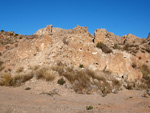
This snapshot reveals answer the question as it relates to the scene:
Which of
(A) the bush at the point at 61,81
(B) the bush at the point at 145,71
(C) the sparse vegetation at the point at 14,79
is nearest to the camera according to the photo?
(C) the sparse vegetation at the point at 14,79

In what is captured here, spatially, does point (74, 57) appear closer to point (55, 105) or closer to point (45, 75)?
point (45, 75)

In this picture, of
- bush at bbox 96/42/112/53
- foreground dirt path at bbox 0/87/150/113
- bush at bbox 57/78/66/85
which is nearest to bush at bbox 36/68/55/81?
bush at bbox 57/78/66/85

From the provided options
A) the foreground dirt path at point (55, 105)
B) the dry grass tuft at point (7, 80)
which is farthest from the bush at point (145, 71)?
→ the dry grass tuft at point (7, 80)

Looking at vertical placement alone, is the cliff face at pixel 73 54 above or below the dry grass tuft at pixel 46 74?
above

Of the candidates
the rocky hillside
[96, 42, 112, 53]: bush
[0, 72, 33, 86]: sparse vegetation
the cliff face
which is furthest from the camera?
[96, 42, 112, 53]: bush

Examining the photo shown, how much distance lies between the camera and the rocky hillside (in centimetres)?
Result: 1267

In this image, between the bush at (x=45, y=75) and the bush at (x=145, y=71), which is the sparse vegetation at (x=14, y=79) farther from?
the bush at (x=145, y=71)

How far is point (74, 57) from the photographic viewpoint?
45.6ft

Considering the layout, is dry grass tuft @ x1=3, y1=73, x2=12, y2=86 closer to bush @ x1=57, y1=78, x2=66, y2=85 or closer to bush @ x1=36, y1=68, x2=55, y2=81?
bush @ x1=36, y1=68, x2=55, y2=81

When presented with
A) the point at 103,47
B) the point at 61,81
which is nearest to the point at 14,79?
the point at 61,81

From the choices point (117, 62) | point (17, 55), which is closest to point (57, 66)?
point (17, 55)

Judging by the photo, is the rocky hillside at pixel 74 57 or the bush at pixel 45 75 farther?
the rocky hillside at pixel 74 57

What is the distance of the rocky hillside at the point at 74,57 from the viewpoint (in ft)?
41.6

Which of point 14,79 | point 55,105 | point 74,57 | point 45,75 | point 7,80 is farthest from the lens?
point 74,57
